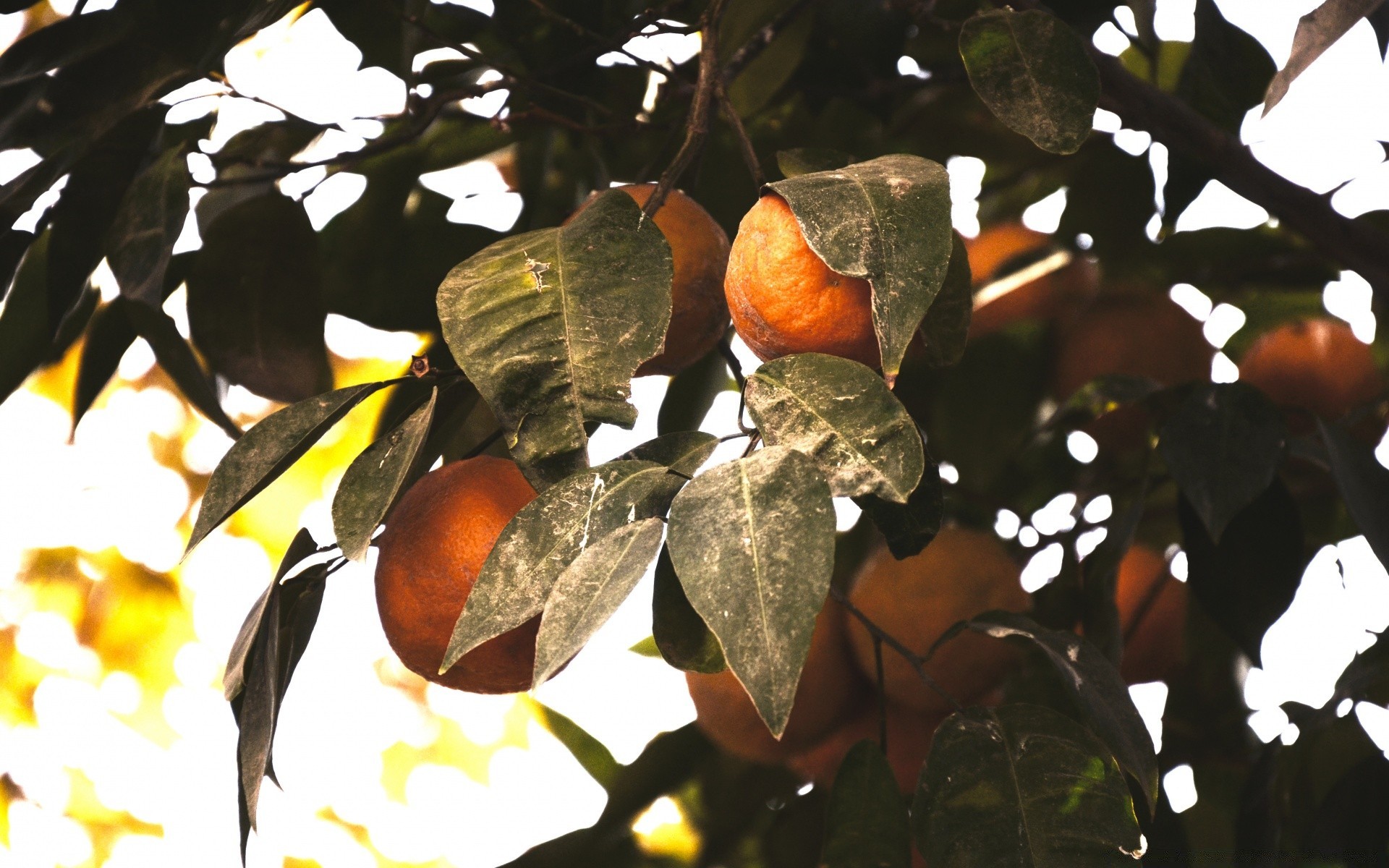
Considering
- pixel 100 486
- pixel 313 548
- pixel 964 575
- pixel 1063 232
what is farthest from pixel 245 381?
pixel 100 486

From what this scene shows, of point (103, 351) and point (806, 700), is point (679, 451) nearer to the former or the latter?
point (806, 700)

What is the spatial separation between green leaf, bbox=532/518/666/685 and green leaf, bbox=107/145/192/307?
12.6 inches

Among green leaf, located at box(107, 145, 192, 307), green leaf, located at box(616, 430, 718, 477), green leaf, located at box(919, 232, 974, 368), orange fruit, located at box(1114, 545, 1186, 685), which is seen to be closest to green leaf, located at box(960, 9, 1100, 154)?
green leaf, located at box(919, 232, 974, 368)

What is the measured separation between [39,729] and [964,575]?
163 centimetres

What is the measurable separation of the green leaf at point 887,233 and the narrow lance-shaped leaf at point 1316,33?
151mm

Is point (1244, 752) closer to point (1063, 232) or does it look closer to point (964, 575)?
point (964, 575)

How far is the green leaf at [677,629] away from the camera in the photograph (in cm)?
41

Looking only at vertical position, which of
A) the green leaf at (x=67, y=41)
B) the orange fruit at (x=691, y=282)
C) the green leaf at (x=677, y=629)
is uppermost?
the green leaf at (x=67, y=41)

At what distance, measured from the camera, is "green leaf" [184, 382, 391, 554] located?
0.43 meters

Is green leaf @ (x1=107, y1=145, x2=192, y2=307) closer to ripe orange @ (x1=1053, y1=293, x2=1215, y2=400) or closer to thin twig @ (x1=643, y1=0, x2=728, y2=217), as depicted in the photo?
thin twig @ (x1=643, y1=0, x2=728, y2=217)

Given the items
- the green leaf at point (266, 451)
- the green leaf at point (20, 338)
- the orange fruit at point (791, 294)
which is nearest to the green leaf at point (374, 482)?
the green leaf at point (266, 451)

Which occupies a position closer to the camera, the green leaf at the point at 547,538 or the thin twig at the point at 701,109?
the green leaf at the point at 547,538

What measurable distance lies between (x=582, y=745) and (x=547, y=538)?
23.7 inches

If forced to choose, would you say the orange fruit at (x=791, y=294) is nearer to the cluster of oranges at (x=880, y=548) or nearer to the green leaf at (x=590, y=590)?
the cluster of oranges at (x=880, y=548)
